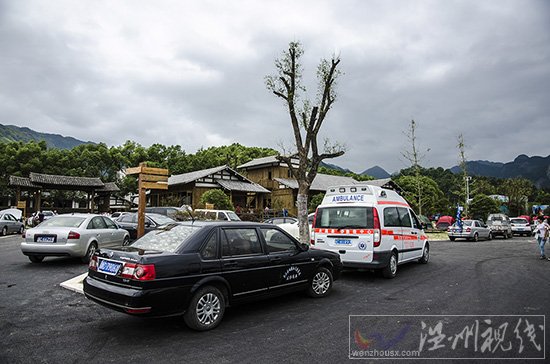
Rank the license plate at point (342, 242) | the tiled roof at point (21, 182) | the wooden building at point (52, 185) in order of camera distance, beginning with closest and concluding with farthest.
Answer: the license plate at point (342, 242) → the tiled roof at point (21, 182) → the wooden building at point (52, 185)

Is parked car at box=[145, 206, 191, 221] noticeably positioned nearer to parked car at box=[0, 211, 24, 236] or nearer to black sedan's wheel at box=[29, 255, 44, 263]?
parked car at box=[0, 211, 24, 236]

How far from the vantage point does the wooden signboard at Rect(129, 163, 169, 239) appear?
9508 millimetres

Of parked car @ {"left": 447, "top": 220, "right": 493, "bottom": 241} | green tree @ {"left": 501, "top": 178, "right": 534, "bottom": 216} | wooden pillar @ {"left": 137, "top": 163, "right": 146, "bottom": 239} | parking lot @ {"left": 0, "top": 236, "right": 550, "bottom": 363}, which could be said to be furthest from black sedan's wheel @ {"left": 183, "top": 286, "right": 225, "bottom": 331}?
green tree @ {"left": 501, "top": 178, "right": 534, "bottom": 216}

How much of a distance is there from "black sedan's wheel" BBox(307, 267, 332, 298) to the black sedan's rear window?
2.69 m

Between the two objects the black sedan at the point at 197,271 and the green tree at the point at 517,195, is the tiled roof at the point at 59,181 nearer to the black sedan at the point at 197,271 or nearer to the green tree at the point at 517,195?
the black sedan at the point at 197,271

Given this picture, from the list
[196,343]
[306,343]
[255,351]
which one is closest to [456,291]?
[306,343]

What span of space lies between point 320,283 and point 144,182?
5389 mm

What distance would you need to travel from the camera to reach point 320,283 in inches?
280

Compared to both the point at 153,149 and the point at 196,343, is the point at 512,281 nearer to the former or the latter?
the point at 196,343

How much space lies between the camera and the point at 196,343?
15.1 ft

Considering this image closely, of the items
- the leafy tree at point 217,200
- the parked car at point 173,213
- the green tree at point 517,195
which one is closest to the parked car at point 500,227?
the leafy tree at point 217,200

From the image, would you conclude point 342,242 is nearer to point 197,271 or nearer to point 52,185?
point 197,271

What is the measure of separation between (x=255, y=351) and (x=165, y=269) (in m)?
1.57

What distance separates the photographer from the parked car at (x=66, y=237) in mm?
9992
